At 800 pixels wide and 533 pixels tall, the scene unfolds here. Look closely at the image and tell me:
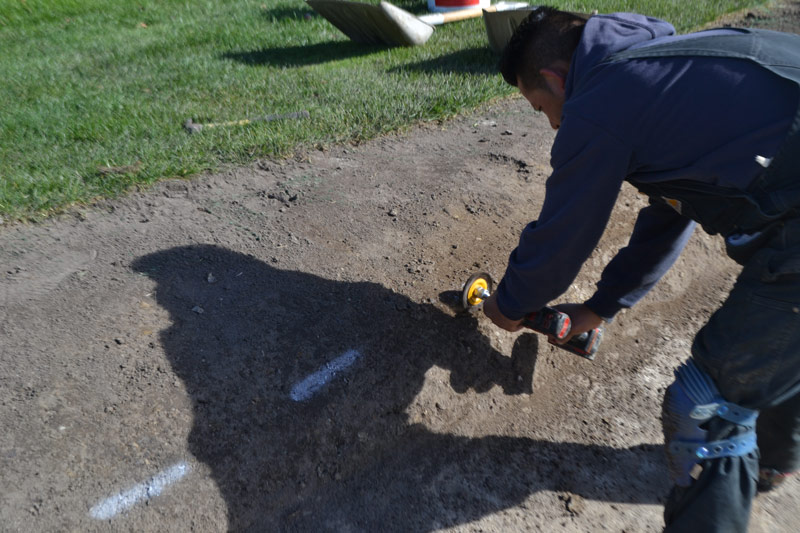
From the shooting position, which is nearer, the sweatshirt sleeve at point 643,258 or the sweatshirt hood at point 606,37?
the sweatshirt hood at point 606,37

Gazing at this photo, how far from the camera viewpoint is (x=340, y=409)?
2.60 meters

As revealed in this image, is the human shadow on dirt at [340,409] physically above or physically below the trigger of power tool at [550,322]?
below

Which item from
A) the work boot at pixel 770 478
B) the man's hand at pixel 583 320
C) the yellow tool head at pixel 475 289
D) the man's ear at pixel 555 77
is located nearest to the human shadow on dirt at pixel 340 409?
the yellow tool head at pixel 475 289

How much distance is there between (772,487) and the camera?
8.30 ft

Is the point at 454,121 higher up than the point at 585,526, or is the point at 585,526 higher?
the point at 454,121

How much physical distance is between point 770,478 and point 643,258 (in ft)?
3.29

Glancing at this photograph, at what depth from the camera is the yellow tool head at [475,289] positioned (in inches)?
113

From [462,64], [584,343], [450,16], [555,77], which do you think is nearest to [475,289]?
[584,343]

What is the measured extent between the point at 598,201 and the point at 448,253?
4.98ft

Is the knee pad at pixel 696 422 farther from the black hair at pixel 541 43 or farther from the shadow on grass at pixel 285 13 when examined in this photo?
the shadow on grass at pixel 285 13

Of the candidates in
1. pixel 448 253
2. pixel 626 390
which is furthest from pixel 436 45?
pixel 626 390

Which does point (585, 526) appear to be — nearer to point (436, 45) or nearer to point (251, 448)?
point (251, 448)

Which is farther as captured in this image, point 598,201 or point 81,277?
point 81,277

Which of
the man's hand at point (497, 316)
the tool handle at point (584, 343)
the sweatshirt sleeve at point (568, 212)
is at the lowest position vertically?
the tool handle at point (584, 343)
